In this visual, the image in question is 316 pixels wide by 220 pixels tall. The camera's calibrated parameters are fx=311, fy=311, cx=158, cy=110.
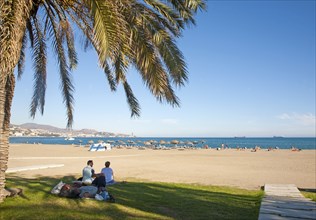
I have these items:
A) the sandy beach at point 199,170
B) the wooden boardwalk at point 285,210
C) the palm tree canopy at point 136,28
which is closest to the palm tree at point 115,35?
the palm tree canopy at point 136,28

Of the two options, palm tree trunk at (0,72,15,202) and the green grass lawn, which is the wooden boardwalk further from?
palm tree trunk at (0,72,15,202)

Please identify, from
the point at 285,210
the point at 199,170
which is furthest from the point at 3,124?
the point at 199,170

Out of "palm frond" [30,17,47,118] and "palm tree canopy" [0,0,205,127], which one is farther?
"palm frond" [30,17,47,118]

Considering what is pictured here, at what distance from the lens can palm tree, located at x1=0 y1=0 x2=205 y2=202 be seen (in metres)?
5.13

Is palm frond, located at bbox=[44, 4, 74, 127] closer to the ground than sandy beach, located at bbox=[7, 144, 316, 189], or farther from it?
farther from it

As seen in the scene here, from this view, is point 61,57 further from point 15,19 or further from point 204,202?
point 204,202

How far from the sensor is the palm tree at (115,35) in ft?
16.8

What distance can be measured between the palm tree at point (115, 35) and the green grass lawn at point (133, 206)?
96 centimetres

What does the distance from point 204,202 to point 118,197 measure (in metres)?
2.44

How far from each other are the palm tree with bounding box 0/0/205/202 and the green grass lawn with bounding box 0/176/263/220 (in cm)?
96

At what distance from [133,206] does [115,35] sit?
4.29 meters

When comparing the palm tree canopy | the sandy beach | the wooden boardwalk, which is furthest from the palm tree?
the sandy beach

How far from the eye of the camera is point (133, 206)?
24.8 feet

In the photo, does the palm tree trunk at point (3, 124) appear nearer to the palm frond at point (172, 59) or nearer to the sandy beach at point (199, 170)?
the palm frond at point (172, 59)
